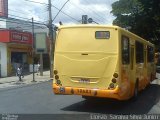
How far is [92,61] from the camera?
13.1 metres

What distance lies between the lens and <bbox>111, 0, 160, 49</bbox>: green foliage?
4789 centimetres

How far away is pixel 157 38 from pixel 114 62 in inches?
1660

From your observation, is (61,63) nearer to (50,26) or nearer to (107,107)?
(107,107)

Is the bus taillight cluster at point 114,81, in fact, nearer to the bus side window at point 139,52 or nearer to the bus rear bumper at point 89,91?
the bus rear bumper at point 89,91

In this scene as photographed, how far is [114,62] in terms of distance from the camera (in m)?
12.9

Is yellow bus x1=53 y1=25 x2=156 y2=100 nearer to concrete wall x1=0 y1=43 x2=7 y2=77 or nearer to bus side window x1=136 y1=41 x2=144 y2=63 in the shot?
bus side window x1=136 y1=41 x2=144 y2=63

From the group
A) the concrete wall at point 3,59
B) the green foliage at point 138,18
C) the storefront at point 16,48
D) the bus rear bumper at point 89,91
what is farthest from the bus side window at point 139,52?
the green foliage at point 138,18

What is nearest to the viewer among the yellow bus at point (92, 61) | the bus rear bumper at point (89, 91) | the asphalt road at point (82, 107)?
→ the bus rear bumper at point (89, 91)

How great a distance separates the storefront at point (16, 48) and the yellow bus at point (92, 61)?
87.4 ft

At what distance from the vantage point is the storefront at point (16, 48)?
41.8 meters

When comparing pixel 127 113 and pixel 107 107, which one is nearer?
pixel 127 113

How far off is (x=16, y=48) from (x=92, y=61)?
32.6m

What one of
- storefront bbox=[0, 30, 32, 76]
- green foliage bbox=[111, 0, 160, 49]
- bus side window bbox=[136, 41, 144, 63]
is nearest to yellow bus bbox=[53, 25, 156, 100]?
bus side window bbox=[136, 41, 144, 63]

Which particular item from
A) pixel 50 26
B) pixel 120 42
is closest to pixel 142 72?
pixel 120 42
